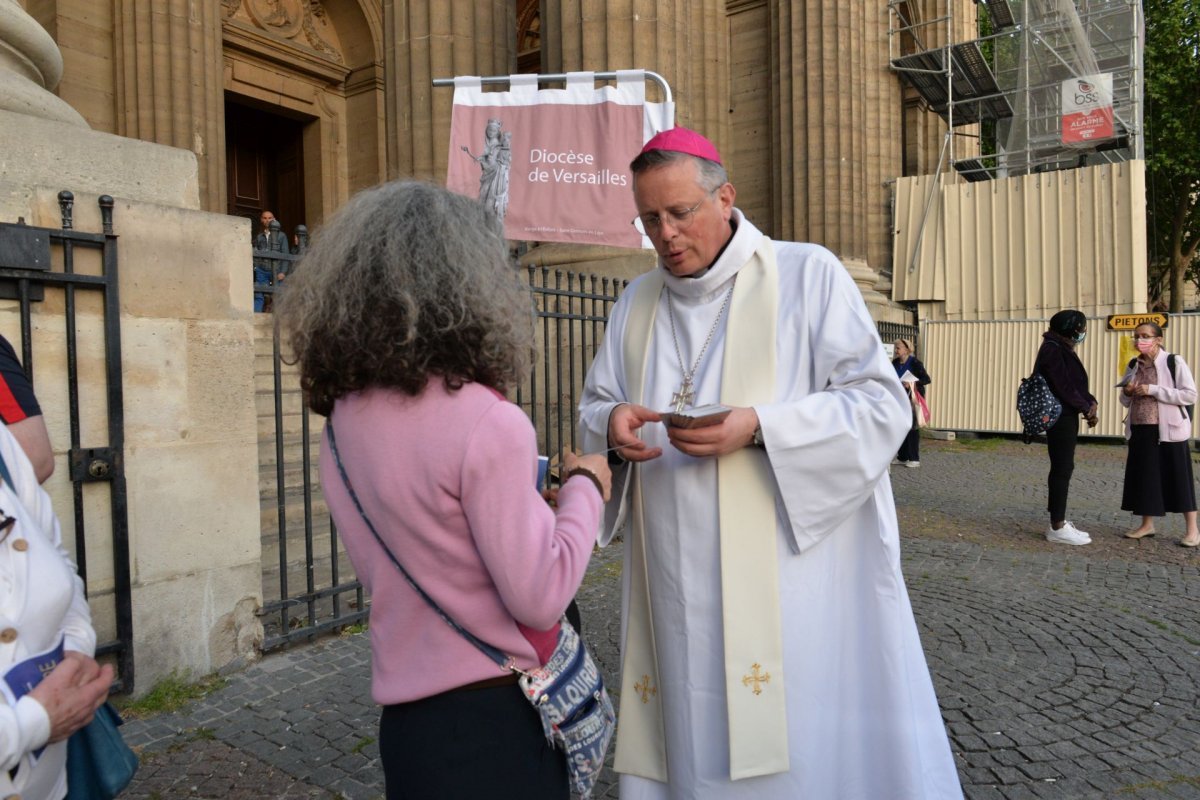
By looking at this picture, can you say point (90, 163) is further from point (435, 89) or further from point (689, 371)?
point (435, 89)

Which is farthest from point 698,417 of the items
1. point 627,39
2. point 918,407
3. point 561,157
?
point 918,407

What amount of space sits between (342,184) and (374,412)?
44.6 feet

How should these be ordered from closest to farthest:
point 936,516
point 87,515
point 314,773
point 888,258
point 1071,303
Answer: point 314,773 < point 87,515 < point 936,516 < point 1071,303 < point 888,258

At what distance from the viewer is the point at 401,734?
1.46 meters

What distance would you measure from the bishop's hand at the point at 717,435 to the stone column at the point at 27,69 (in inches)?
123

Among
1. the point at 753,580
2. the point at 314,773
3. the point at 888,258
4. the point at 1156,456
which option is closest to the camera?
the point at 753,580

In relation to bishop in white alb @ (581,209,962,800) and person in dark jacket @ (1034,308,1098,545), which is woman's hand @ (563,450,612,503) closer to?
bishop in white alb @ (581,209,962,800)

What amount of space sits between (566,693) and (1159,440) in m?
6.69

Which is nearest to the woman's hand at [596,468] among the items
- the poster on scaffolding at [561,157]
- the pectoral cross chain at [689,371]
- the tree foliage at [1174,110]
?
the pectoral cross chain at [689,371]

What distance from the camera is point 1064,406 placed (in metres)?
6.54

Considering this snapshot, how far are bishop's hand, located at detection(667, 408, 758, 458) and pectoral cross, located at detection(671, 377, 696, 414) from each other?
0.80ft

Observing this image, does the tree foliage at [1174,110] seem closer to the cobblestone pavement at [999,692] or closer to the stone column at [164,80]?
the cobblestone pavement at [999,692]

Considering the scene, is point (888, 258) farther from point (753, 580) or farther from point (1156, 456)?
point (753, 580)

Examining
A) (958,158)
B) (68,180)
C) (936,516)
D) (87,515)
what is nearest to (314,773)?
(87,515)
